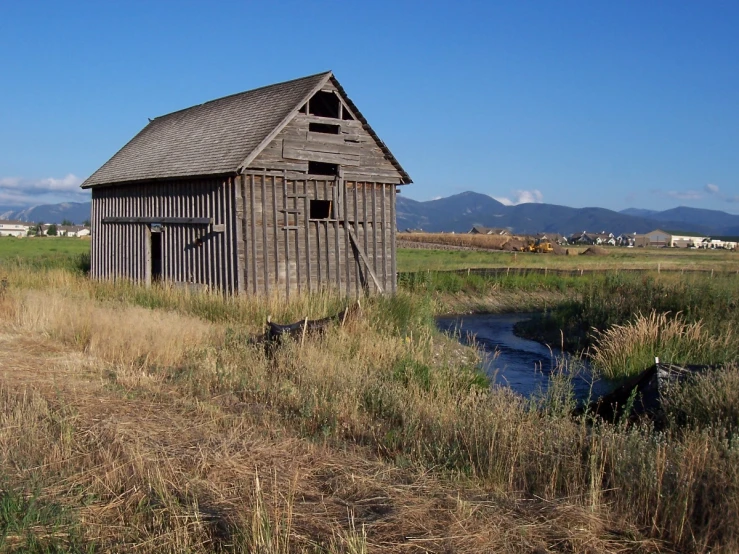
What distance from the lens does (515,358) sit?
55.1ft

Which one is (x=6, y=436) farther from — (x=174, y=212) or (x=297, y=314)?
(x=174, y=212)

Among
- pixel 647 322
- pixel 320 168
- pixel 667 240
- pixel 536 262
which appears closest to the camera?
pixel 647 322

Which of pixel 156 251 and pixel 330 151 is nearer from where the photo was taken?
pixel 330 151

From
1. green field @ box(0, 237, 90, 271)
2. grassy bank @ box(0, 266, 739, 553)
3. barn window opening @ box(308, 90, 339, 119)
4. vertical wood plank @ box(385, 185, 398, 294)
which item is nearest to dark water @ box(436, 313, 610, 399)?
vertical wood plank @ box(385, 185, 398, 294)

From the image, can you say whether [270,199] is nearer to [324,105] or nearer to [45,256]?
[324,105]

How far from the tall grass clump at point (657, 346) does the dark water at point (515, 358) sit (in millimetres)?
546

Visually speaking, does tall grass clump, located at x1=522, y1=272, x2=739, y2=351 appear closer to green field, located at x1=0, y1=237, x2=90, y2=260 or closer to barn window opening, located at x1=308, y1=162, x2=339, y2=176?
barn window opening, located at x1=308, y1=162, x2=339, y2=176

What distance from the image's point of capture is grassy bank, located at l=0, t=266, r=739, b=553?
15.6 ft

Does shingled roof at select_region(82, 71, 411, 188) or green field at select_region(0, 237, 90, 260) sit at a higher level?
shingled roof at select_region(82, 71, 411, 188)

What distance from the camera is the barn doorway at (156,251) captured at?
20391mm

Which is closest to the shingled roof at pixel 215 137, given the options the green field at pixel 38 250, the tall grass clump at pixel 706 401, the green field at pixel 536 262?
the tall grass clump at pixel 706 401

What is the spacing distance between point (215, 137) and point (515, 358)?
957 centimetres

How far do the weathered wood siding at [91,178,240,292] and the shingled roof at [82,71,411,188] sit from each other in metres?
0.42

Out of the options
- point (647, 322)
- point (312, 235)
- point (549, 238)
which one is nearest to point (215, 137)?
point (312, 235)
